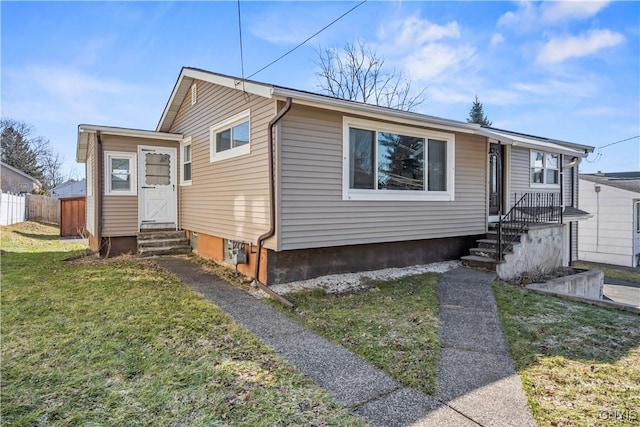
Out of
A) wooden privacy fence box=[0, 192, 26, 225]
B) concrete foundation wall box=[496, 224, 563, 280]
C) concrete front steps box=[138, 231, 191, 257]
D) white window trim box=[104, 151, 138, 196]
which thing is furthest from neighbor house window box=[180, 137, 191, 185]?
wooden privacy fence box=[0, 192, 26, 225]

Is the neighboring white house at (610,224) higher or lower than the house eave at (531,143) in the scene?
lower

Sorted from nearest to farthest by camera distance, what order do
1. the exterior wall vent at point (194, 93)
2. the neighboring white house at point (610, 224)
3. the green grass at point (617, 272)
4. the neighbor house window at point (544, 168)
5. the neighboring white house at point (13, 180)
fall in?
the exterior wall vent at point (194, 93) < the neighbor house window at point (544, 168) < the green grass at point (617, 272) < the neighboring white house at point (610, 224) < the neighboring white house at point (13, 180)

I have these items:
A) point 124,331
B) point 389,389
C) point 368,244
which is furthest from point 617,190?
point 124,331

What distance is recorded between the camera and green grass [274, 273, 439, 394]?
3.15 meters

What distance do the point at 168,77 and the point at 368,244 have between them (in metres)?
9.52

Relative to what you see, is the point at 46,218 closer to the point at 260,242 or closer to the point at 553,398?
the point at 260,242

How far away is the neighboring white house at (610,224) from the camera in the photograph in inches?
653

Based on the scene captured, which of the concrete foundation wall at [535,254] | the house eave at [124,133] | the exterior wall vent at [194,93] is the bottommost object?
the concrete foundation wall at [535,254]

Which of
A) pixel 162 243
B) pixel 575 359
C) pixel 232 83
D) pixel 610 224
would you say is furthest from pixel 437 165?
pixel 610 224

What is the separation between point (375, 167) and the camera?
668 cm

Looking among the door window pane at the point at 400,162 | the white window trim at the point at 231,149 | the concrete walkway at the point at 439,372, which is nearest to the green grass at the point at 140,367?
the concrete walkway at the point at 439,372

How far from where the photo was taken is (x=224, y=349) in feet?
11.3

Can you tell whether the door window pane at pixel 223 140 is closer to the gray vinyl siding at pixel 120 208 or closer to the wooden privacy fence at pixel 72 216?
the gray vinyl siding at pixel 120 208

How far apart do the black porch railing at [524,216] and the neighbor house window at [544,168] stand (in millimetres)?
451
